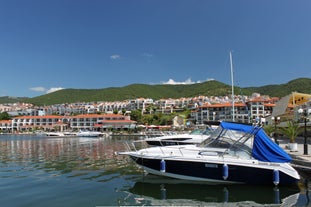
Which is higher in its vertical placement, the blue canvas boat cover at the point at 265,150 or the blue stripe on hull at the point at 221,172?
the blue canvas boat cover at the point at 265,150

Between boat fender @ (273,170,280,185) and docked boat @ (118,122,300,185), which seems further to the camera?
docked boat @ (118,122,300,185)

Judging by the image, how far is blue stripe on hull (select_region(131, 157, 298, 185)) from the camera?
12.0m

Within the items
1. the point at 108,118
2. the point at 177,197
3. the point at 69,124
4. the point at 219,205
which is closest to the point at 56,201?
the point at 177,197

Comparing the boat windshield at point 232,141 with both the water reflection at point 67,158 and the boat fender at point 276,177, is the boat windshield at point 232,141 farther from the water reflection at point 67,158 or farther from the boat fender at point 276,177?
the water reflection at point 67,158

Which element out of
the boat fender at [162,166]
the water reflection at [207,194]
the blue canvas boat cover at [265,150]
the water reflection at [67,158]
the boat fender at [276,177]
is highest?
the blue canvas boat cover at [265,150]

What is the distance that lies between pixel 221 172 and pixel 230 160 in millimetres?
660

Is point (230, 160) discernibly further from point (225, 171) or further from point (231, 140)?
point (231, 140)

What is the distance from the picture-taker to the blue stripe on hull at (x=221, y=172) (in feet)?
39.3

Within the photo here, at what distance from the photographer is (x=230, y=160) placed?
477 inches

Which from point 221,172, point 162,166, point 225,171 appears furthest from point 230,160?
point 162,166

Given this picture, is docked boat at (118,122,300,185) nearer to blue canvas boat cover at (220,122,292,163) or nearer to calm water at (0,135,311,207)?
blue canvas boat cover at (220,122,292,163)

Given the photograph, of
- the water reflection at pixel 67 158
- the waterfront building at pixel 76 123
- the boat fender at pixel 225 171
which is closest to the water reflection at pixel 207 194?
the boat fender at pixel 225 171

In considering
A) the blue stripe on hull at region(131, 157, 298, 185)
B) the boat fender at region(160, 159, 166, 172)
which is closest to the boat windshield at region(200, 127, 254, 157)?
the blue stripe on hull at region(131, 157, 298, 185)

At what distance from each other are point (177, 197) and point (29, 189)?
647cm
